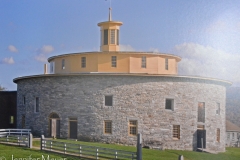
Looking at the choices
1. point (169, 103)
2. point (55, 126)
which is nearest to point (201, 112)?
point (169, 103)

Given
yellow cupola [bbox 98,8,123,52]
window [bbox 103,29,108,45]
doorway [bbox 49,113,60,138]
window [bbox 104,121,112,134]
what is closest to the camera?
window [bbox 104,121,112,134]

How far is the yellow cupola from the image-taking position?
2294 cm

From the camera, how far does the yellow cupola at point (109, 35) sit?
75.3 feet

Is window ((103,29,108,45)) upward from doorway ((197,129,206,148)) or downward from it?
upward

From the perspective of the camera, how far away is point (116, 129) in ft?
67.9

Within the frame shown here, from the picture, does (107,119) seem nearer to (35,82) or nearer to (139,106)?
(139,106)

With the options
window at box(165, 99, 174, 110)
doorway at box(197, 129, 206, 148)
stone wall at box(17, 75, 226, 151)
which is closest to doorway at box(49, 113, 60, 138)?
stone wall at box(17, 75, 226, 151)

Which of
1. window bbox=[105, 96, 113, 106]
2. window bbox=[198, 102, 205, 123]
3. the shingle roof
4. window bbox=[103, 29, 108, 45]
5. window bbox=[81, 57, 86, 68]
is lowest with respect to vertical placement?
the shingle roof

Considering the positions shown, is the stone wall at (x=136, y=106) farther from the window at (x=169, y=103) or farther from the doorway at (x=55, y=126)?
the doorway at (x=55, y=126)

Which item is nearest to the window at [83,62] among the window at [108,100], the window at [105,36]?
the window at [105,36]

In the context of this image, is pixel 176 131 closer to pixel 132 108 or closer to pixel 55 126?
pixel 132 108

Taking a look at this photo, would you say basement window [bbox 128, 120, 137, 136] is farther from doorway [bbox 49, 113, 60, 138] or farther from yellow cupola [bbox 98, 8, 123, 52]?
yellow cupola [bbox 98, 8, 123, 52]

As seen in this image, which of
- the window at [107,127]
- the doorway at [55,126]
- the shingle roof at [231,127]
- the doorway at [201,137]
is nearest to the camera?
the window at [107,127]

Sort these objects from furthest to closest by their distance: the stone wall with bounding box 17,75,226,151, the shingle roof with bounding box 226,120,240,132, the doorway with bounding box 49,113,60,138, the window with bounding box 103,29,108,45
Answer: the shingle roof with bounding box 226,120,240,132 < the window with bounding box 103,29,108,45 < the doorway with bounding box 49,113,60,138 < the stone wall with bounding box 17,75,226,151
